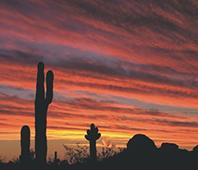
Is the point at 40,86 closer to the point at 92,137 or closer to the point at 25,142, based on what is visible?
the point at 25,142

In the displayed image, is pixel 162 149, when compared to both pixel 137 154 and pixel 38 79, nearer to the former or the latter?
pixel 137 154

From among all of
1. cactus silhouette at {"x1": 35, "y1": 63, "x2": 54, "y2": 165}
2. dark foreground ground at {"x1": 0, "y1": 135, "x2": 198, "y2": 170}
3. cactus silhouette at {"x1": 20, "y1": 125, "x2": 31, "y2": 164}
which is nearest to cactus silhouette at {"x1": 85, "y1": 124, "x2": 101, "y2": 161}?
dark foreground ground at {"x1": 0, "y1": 135, "x2": 198, "y2": 170}

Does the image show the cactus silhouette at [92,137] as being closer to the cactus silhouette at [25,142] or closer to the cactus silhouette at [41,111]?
the cactus silhouette at [25,142]

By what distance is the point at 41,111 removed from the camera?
82.9ft

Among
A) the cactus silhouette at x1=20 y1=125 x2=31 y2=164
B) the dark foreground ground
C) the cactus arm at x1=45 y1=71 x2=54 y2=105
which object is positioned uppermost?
the cactus arm at x1=45 y1=71 x2=54 y2=105

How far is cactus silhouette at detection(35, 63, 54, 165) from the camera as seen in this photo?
24969 mm

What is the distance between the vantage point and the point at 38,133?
25.1 metres

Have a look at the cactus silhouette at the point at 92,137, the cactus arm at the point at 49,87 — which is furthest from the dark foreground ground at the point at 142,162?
the cactus arm at the point at 49,87

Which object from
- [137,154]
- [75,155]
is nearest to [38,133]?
[137,154]

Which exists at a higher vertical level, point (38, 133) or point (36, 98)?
point (36, 98)

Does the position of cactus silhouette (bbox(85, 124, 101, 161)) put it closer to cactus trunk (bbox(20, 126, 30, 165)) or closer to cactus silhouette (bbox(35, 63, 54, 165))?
cactus trunk (bbox(20, 126, 30, 165))

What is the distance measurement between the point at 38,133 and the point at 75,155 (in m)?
14.0

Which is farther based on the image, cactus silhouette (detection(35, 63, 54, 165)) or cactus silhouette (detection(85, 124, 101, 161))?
cactus silhouette (detection(85, 124, 101, 161))

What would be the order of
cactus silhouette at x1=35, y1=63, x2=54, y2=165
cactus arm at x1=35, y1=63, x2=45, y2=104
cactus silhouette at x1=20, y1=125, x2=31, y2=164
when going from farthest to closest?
cactus silhouette at x1=20, y1=125, x2=31, y2=164
cactus arm at x1=35, y1=63, x2=45, y2=104
cactus silhouette at x1=35, y1=63, x2=54, y2=165
